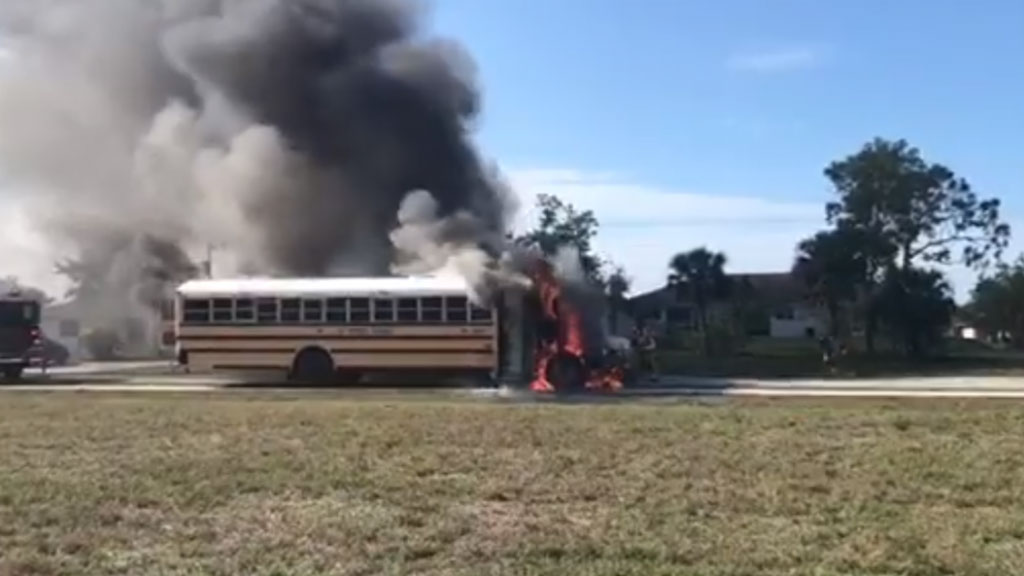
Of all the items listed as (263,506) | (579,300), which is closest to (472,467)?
(263,506)

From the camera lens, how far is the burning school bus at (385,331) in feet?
94.7

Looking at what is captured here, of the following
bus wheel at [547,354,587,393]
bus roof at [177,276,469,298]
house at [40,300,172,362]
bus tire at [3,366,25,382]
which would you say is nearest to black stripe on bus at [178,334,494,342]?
bus roof at [177,276,469,298]

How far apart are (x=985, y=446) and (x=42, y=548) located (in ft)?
26.7

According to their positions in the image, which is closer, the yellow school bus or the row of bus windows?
the yellow school bus

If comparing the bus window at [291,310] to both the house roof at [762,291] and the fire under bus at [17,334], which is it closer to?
the fire under bus at [17,334]

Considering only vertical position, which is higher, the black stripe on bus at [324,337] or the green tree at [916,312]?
the green tree at [916,312]

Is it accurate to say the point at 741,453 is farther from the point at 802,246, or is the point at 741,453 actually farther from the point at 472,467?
the point at 802,246

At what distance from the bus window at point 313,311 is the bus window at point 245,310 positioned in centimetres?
111

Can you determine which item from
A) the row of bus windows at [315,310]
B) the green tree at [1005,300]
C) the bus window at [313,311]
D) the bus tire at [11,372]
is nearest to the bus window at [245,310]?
the row of bus windows at [315,310]

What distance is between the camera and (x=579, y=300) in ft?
95.3

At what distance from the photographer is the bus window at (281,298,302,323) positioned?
31188mm

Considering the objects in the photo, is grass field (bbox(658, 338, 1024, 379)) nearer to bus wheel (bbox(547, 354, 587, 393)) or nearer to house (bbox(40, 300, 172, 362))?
bus wheel (bbox(547, 354, 587, 393))

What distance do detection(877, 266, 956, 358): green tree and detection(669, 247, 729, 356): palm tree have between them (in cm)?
994

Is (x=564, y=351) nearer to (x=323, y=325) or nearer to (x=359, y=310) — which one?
(x=359, y=310)
